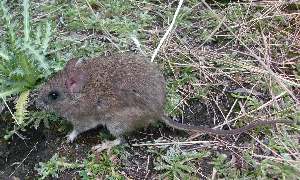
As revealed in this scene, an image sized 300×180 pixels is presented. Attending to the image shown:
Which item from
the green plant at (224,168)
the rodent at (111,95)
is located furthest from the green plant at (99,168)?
the green plant at (224,168)

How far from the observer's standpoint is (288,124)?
14.5 ft

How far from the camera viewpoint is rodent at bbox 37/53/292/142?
4.06 metres

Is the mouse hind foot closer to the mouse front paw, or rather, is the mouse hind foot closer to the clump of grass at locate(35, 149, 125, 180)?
the clump of grass at locate(35, 149, 125, 180)

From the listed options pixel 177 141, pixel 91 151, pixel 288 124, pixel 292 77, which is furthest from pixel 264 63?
pixel 91 151

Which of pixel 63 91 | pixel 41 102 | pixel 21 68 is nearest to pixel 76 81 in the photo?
pixel 63 91

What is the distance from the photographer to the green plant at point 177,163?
4.12 metres

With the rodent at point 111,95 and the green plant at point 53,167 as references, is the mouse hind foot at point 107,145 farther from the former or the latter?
the green plant at point 53,167

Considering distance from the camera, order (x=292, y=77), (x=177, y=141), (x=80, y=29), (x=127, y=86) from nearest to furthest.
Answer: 1. (x=127, y=86)
2. (x=177, y=141)
3. (x=292, y=77)
4. (x=80, y=29)

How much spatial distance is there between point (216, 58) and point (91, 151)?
1629 mm

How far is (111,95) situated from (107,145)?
47 cm

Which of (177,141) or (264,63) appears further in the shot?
(264,63)

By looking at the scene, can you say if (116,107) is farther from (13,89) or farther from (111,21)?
(111,21)

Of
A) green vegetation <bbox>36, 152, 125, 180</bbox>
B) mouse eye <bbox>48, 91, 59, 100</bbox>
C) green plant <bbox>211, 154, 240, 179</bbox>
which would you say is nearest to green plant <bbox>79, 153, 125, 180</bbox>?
green vegetation <bbox>36, 152, 125, 180</bbox>

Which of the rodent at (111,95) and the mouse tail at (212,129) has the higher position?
the rodent at (111,95)
